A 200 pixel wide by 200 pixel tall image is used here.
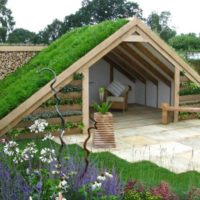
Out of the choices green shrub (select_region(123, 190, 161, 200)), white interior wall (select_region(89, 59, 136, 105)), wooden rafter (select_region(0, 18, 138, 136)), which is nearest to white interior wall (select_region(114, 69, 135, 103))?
white interior wall (select_region(89, 59, 136, 105))

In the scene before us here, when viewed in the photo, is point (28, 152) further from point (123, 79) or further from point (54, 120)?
point (123, 79)

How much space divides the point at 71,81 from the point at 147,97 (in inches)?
182

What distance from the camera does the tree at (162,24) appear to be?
47625 millimetres

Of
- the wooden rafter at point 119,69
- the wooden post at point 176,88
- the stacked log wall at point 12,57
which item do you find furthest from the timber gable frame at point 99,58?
the stacked log wall at point 12,57

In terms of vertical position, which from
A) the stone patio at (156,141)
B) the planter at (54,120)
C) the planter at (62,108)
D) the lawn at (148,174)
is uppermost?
the planter at (62,108)

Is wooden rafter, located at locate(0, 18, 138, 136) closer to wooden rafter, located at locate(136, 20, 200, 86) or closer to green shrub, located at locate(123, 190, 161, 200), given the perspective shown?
wooden rafter, located at locate(136, 20, 200, 86)

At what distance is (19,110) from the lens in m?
7.67

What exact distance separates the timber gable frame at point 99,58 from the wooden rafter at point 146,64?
0.96 metres

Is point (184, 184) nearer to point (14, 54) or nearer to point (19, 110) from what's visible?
point (19, 110)

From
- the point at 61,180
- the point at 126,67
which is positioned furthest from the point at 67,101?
the point at 61,180

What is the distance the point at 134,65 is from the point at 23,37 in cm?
2576

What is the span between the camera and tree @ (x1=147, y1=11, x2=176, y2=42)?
156 ft

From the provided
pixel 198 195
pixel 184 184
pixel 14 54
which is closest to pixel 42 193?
pixel 198 195

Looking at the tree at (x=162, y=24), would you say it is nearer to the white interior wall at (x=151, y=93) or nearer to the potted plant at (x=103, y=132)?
the white interior wall at (x=151, y=93)
